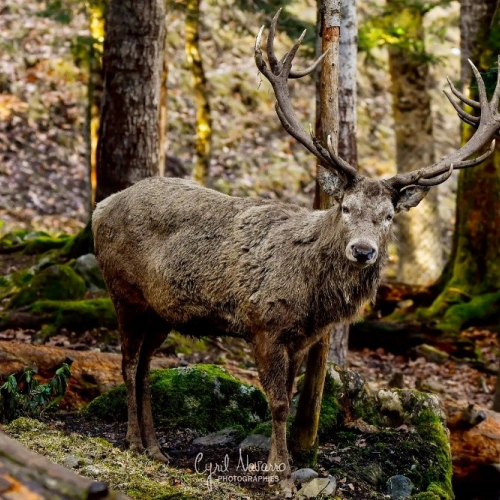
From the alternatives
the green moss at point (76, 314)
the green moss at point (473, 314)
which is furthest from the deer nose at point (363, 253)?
the green moss at point (473, 314)

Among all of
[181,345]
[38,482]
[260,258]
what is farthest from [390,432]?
[38,482]

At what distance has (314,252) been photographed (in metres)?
6.62

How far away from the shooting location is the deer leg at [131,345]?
7.36 meters

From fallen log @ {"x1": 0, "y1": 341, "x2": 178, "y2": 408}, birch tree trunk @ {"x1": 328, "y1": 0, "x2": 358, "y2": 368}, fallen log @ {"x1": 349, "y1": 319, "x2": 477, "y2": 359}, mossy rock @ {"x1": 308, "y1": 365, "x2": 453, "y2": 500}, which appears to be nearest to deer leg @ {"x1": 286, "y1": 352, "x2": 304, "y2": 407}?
mossy rock @ {"x1": 308, "y1": 365, "x2": 453, "y2": 500}

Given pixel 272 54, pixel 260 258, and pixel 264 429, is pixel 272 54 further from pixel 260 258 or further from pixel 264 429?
pixel 264 429

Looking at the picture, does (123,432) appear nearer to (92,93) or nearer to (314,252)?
(314,252)

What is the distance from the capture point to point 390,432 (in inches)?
304

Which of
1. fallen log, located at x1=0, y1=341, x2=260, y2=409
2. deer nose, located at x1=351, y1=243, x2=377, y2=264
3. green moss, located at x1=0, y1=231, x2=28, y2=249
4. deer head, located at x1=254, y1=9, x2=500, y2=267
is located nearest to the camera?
deer nose, located at x1=351, y1=243, x2=377, y2=264

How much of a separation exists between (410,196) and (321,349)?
1405mm

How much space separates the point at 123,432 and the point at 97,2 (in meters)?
10.1

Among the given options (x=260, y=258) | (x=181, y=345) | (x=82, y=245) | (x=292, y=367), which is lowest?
(x=181, y=345)

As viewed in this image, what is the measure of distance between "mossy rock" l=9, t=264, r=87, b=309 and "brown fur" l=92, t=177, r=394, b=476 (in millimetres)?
3906

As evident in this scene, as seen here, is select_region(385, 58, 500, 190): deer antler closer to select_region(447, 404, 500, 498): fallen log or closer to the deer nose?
the deer nose

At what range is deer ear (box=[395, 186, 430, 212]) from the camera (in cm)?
646
